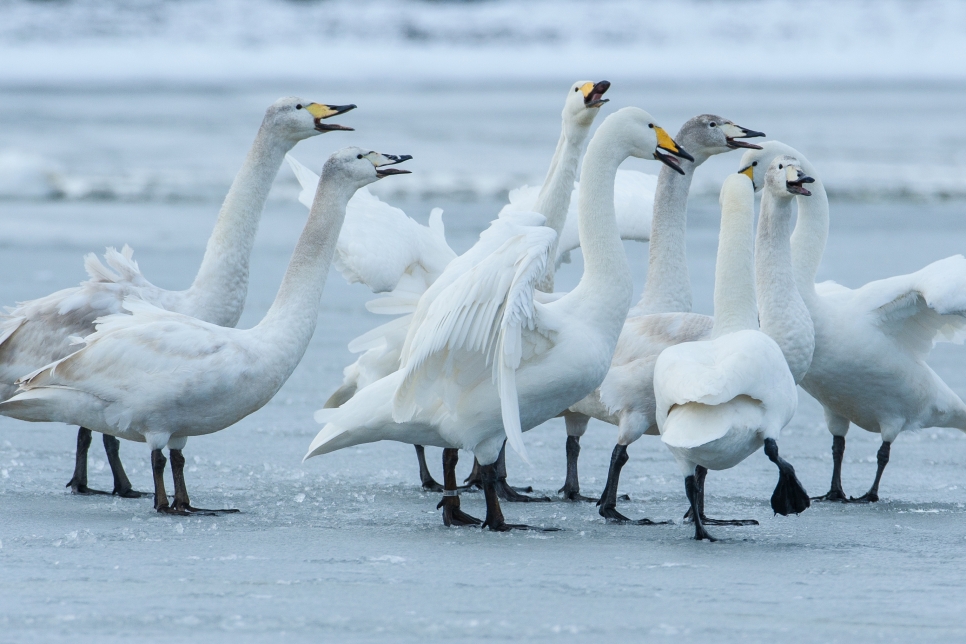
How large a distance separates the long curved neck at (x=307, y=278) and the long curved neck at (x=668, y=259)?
1.50 metres

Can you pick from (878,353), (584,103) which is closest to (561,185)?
(584,103)

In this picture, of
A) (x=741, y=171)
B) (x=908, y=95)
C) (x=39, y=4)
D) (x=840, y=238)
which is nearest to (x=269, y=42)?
(x=39, y=4)

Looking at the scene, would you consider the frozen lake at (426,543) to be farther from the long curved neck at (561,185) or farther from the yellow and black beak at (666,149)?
the yellow and black beak at (666,149)

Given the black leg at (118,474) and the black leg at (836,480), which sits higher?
the black leg at (836,480)

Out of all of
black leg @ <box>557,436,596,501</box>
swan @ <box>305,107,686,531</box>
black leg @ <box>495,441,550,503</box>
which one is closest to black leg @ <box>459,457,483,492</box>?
black leg @ <box>495,441,550,503</box>

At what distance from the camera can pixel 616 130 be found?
19.0 ft

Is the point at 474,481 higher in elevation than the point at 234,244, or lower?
lower

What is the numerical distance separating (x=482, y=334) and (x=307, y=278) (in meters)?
1.07

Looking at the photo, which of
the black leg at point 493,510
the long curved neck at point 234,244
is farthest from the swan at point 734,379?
the long curved neck at point 234,244

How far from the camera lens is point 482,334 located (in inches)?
200

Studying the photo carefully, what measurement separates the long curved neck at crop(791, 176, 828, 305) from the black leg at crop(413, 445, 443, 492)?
6.64 ft

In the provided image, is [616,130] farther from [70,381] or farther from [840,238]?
[840,238]

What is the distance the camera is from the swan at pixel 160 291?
601cm

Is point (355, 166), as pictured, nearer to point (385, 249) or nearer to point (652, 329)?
point (385, 249)
